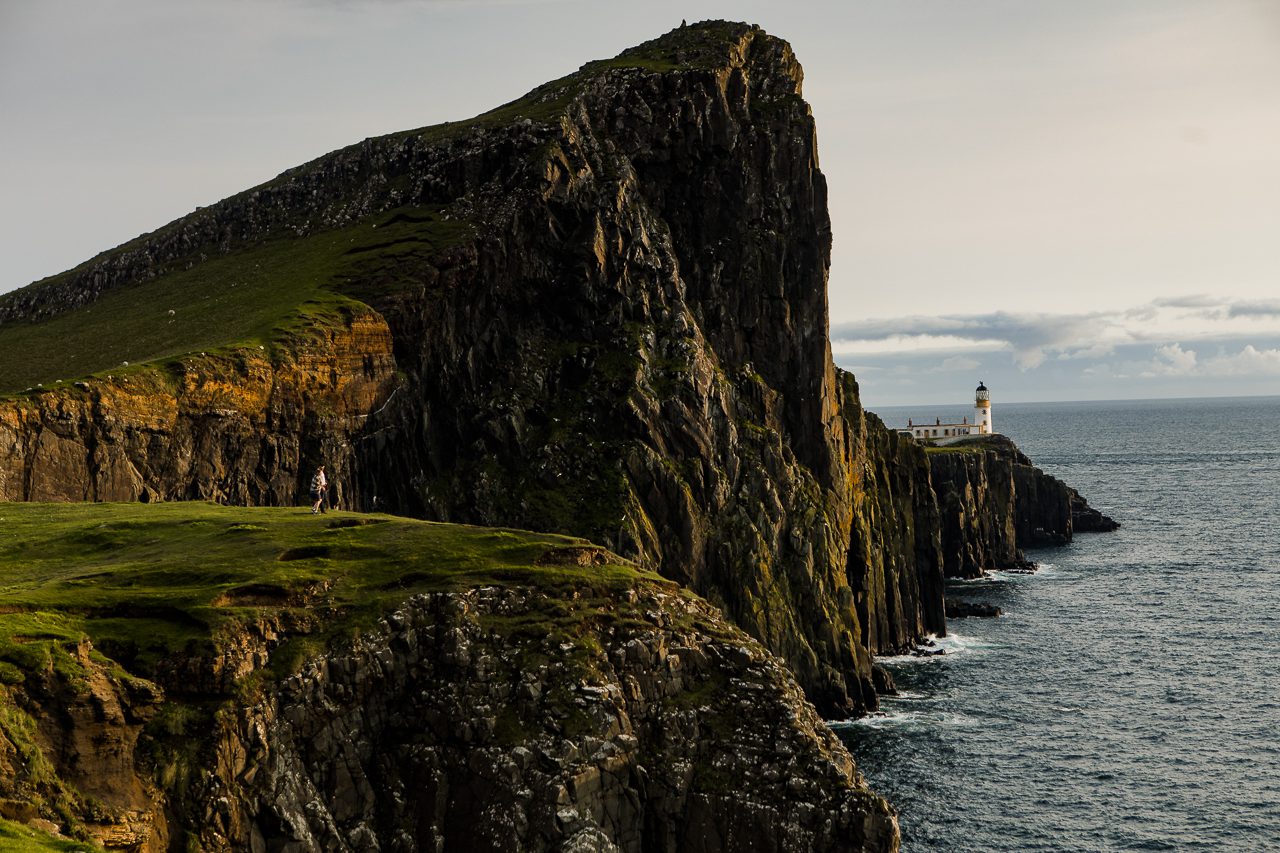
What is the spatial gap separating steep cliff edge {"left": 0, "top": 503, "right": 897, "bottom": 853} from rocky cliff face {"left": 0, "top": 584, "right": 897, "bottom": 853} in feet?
0.35

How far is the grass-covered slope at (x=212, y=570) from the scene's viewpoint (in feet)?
183

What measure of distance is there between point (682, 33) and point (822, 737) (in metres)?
117

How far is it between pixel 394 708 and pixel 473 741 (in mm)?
4738

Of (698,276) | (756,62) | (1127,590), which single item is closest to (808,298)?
(698,276)

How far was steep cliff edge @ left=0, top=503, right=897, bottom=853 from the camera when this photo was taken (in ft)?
171

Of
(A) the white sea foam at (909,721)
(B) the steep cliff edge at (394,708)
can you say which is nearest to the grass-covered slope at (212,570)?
(B) the steep cliff edge at (394,708)

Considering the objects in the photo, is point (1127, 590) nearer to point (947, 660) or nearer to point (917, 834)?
point (947, 660)

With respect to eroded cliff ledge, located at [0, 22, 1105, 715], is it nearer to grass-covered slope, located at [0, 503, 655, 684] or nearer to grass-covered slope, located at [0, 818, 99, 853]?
grass-covered slope, located at [0, 503, 655, 684]

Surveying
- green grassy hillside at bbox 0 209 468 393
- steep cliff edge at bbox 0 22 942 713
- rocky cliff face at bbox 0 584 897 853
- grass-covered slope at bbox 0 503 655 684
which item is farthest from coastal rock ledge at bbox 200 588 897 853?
green grassy hillside at bbox 0 209 468 393

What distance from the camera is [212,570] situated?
6353cm

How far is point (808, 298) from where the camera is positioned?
14188 cm

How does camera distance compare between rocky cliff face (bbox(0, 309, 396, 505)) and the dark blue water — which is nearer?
the dark blue water

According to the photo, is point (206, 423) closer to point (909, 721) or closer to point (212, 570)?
point (212, 570)

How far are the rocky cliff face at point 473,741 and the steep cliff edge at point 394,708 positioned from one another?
107mm
